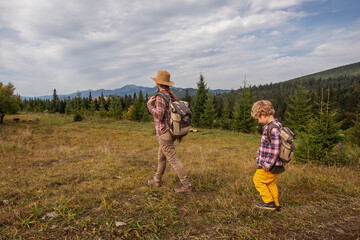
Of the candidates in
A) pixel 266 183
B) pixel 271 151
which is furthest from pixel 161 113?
pixel 266 183

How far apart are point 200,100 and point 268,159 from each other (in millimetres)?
24299

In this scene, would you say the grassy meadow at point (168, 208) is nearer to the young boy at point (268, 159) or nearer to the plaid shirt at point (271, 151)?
the young boy at point (268, 159)

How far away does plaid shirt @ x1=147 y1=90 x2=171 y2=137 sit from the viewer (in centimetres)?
372

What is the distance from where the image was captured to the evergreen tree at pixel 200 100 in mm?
26578

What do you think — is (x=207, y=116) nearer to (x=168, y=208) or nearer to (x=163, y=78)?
(x=163, y=78)

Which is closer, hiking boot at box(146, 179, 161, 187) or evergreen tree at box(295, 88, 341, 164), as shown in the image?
hiking boot at box(146, 179, 161, 187)

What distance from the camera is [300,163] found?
6.72m

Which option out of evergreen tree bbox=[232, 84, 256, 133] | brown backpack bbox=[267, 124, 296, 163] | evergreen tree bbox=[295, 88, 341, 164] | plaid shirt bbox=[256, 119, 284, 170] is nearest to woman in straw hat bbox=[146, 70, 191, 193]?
plaid shirt bbox=[256, 119, 284, 170]

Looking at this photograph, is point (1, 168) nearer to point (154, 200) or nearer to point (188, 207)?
point (154, 200)

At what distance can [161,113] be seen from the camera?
3738mm

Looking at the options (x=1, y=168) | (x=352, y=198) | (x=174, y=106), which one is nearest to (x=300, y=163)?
(x=352, y=198)

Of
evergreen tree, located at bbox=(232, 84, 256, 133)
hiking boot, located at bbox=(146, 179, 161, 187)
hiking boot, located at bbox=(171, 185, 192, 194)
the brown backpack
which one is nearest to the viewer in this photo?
the brown backpack

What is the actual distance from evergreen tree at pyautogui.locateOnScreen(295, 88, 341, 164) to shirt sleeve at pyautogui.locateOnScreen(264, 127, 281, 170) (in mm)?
4901

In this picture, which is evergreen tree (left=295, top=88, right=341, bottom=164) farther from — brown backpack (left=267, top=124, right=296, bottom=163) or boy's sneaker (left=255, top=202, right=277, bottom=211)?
brown backpack (left=267, top=124, right=296, bottom=163)
